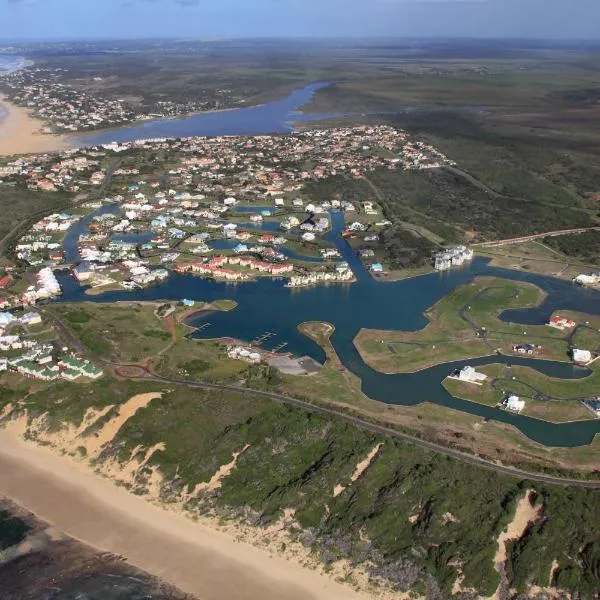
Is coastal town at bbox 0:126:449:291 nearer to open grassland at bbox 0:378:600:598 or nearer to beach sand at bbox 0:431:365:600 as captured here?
open grassland at bbox 0:378:600:598

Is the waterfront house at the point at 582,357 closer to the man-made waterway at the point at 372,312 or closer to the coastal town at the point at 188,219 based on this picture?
the man-made waterway at the point at 372,312

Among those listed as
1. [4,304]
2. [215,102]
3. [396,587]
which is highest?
[215,102]

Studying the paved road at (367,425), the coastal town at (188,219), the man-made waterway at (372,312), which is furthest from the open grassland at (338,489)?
the coastal town at (188,219)

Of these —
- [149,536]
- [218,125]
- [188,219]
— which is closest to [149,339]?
[149,536]

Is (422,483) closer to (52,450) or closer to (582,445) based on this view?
(582,445)

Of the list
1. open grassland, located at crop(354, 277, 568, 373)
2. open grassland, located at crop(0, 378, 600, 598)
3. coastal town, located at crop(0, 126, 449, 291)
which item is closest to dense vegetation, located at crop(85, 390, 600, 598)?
open grassland, located at crop(0, 378, 600, 598)

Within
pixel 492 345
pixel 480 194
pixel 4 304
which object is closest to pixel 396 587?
pixel 492 345
